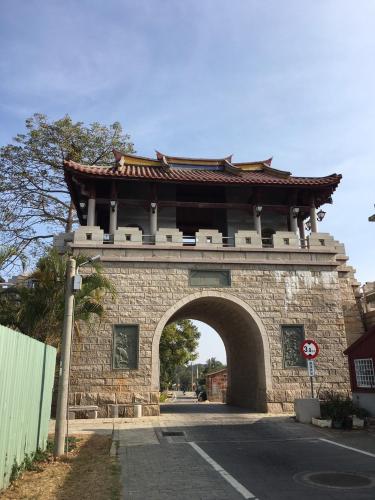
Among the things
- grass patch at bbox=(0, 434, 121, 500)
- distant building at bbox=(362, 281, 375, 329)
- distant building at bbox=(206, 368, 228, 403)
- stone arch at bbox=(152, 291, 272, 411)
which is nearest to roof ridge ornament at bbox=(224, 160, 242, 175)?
stone arch at bbox=(152, 291, 272, 411)

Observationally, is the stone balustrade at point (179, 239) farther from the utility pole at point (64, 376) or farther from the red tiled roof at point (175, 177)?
the utility pole at point (64, 376)

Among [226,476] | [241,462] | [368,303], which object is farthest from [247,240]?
[226,476]

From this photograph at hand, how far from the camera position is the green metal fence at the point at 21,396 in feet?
18.4

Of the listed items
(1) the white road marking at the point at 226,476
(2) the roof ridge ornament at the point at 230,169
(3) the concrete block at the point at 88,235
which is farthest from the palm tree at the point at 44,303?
(2) the roof ridge ornament at the point at 230,169

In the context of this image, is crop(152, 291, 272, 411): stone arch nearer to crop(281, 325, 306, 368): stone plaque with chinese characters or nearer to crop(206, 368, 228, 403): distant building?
crop(281, 325, 306, 368): stone plaque with chinese characters

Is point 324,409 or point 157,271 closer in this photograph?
point 324,409

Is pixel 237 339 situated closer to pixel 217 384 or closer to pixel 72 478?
pixel 72 478

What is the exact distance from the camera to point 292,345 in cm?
1545

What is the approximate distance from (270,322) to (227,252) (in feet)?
9.86

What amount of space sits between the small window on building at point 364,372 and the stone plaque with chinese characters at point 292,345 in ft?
7.22

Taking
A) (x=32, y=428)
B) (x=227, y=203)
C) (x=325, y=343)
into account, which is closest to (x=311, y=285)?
(x=325, y=343)

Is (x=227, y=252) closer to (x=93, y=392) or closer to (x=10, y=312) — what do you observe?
(x=93, y=392)

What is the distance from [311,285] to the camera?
1619cm

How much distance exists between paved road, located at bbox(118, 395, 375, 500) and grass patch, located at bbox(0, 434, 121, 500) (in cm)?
27
